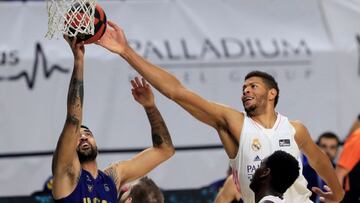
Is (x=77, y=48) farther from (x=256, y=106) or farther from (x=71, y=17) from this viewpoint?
(x=256, y=106)

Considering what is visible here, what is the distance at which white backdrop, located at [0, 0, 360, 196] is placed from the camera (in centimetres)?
1032

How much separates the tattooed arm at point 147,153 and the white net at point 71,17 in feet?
2.94

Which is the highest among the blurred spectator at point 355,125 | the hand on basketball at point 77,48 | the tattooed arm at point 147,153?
the hand on basketball at point 77,48

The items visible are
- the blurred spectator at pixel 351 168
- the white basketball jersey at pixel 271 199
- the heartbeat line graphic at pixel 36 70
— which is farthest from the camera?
the heartbeat line graphic at pixel 36 70

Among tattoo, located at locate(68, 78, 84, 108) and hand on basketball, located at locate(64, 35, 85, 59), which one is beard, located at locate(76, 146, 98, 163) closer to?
tattoo, located at locate(68, 78, 84, 108)

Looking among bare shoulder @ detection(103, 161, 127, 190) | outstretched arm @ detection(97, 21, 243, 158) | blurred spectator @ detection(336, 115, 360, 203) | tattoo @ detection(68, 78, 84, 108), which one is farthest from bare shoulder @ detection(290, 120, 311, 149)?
blurred spectator @ detection(336, 115, 360, 203)

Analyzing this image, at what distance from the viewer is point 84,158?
22.4ft

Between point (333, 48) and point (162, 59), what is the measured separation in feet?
5.86

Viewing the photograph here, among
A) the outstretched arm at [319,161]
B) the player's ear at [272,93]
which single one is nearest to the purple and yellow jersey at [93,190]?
the player's ear at [272,93]

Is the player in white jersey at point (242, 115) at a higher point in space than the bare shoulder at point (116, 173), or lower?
higher

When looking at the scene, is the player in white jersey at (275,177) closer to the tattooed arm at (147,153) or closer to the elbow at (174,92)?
the elbow at (174,92)

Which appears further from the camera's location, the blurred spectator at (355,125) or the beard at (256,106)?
the blurred spectator at (355,125)

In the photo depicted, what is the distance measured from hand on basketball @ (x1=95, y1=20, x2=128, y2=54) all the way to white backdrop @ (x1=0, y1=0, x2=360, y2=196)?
3.81m

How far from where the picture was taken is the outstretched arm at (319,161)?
7.18 m
